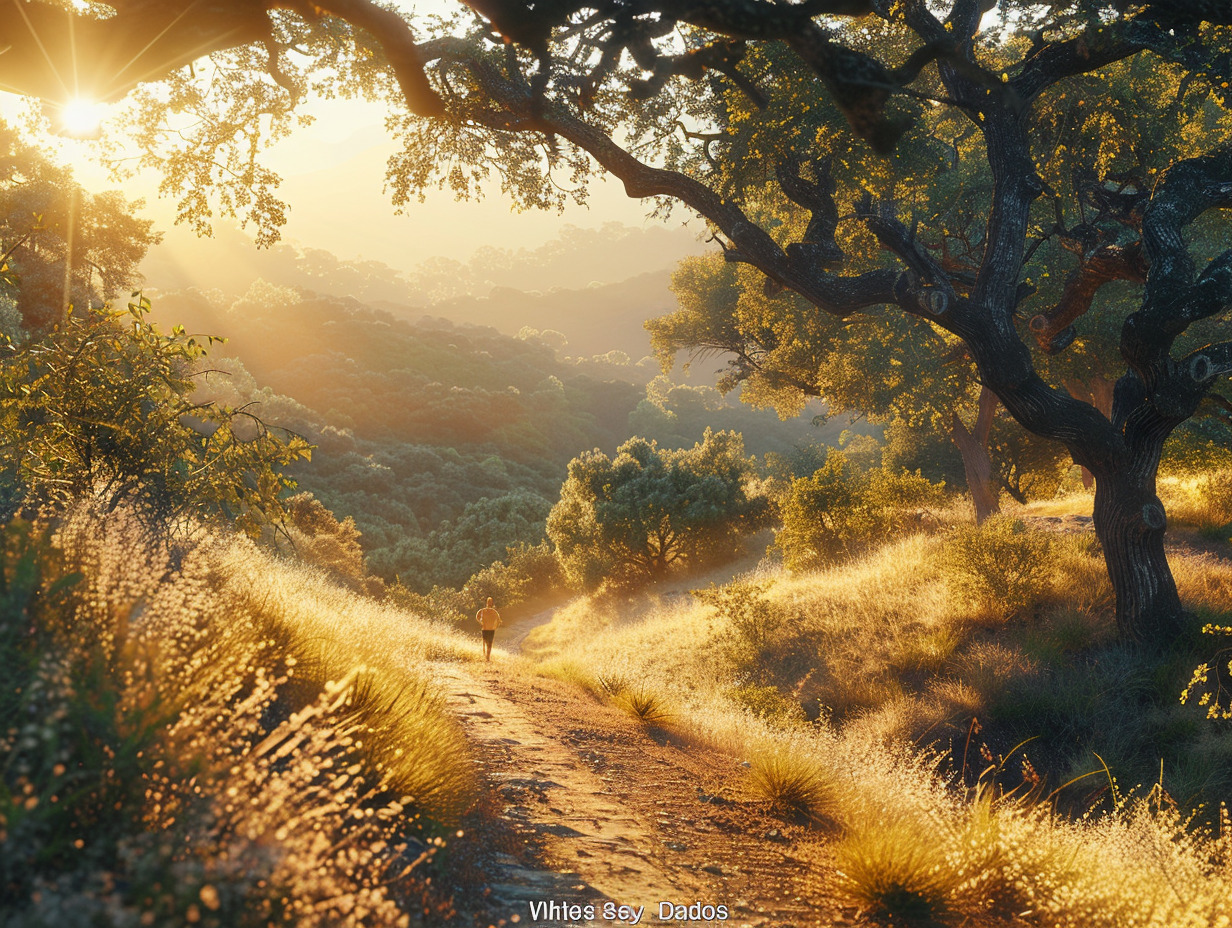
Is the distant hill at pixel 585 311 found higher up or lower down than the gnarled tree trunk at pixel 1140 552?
higher up

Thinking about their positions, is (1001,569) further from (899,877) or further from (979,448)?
(979,448)

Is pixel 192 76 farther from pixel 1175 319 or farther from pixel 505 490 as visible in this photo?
pixel 505 490

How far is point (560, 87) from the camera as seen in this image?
8422 millimetres

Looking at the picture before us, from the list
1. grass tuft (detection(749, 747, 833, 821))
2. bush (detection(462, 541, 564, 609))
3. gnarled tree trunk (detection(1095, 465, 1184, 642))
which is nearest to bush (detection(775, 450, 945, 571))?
gnarled tree trunk (detection(1095, 465, 1184, 642))

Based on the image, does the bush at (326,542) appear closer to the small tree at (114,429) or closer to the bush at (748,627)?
the bush at (748,627)

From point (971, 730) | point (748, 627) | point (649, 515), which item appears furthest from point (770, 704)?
point (649, 515)

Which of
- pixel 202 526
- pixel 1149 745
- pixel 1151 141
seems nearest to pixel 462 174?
pixel 202 526

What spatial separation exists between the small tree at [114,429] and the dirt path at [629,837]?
3.10m

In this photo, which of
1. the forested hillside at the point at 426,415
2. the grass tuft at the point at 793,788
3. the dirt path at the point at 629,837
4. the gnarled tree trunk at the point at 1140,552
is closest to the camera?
the dirt path at the point at 629,837

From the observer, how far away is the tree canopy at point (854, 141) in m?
5.48

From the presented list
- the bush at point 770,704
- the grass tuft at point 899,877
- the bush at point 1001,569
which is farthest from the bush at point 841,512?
the grass tuft at point 899,877

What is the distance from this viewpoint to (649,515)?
25797 millimetres

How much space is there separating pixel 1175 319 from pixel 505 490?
43.7m

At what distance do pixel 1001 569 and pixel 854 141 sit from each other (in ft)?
22.7
